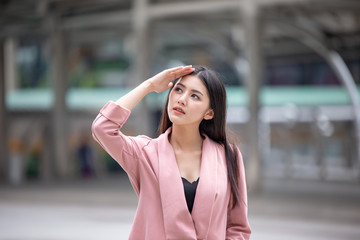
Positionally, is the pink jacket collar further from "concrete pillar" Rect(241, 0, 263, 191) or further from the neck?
"concrete pillar" Rect(241, 0, 263, 191)

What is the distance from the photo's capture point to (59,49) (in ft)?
55.8

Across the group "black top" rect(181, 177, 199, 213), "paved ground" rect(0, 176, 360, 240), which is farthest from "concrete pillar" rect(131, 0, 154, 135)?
"black top" rect(181, 177, 199, 213)

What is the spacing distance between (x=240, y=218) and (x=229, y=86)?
15535 millimetres

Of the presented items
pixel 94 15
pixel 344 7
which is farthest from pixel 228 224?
pixel 94 15

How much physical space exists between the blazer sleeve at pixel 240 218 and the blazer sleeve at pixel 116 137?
52cm

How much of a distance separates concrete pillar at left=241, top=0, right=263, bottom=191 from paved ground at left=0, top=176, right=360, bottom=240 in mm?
602

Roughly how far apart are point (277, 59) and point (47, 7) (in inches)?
409

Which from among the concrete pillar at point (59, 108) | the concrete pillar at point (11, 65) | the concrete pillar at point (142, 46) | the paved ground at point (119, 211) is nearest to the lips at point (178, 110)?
the paved ground at point (119, 211)

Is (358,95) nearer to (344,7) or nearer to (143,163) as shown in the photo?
(344,7)

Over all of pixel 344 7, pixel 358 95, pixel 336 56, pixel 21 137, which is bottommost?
pixel 21 137

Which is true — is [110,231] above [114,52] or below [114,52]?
below

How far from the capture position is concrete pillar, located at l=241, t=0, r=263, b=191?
12750 millimetres

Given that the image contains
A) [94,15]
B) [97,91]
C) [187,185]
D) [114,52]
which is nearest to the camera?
[187,185]

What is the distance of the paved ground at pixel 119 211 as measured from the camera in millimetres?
8695
